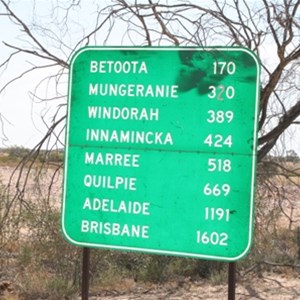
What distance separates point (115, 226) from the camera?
455 centimetres

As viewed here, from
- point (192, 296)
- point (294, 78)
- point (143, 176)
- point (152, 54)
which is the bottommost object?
point (192, 296)

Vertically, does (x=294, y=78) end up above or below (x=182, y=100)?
above

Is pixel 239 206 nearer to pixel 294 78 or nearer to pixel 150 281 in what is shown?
pixel 294 78

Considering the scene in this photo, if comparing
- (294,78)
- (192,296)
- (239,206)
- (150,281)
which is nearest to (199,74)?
(239,206)

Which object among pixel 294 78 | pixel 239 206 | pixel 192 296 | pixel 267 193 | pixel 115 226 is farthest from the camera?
pixel 267 193

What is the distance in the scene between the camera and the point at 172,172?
443 centimetres

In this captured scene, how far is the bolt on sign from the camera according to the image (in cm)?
425

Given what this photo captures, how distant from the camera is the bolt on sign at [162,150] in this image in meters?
4.25

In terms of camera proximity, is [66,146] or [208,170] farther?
[66,146]

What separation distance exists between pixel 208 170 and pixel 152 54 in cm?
89

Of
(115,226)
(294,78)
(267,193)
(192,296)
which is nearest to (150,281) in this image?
(192,296)

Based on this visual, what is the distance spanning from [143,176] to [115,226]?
15.3 inches

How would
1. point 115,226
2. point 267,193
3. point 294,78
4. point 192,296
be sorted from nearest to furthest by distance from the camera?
1. point 115,226
2. point 294,78
3. point 192,296
4. point 267,193

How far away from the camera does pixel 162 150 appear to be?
4.45m
